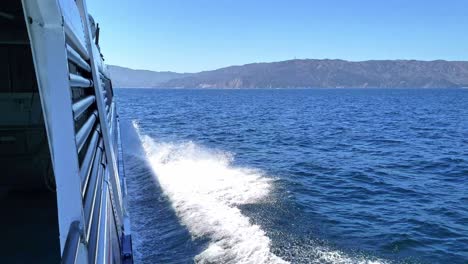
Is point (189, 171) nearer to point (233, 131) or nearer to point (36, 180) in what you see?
point (36, 180)

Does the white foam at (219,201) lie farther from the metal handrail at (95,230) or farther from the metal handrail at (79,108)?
the metal handrail at (79,108)

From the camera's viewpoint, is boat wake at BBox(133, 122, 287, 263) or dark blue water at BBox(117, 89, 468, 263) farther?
dark blue water at BBox(117, 89, 468, 263)

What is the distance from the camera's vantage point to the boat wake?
8.87 meters

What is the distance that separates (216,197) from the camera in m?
12.7

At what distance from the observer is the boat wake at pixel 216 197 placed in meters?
8.87

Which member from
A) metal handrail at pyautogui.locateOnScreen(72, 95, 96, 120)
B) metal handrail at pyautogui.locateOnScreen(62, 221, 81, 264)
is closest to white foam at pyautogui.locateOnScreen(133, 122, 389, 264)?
metal handrail at pyautogui.locateOnScreen(72, 95, 96, 120)

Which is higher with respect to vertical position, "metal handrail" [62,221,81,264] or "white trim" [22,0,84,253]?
"white trim" [22,0,84,253]

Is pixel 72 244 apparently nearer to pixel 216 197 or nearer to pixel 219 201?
pixel 219 201

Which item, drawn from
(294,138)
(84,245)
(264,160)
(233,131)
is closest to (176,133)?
(233,131)

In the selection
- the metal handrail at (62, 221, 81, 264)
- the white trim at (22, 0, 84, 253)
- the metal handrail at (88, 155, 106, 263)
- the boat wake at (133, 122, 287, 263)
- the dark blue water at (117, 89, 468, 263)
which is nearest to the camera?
the metal handrail at (62, 221, 81, 264)

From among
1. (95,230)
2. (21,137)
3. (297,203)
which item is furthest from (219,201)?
(95,230)

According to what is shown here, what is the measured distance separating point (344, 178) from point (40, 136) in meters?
12.2

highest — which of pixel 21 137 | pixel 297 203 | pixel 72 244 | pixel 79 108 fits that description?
pixel 79 108

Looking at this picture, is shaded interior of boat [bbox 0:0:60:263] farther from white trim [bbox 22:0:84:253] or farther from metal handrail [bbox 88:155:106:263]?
white trim [bbox 22:0:84:253]
